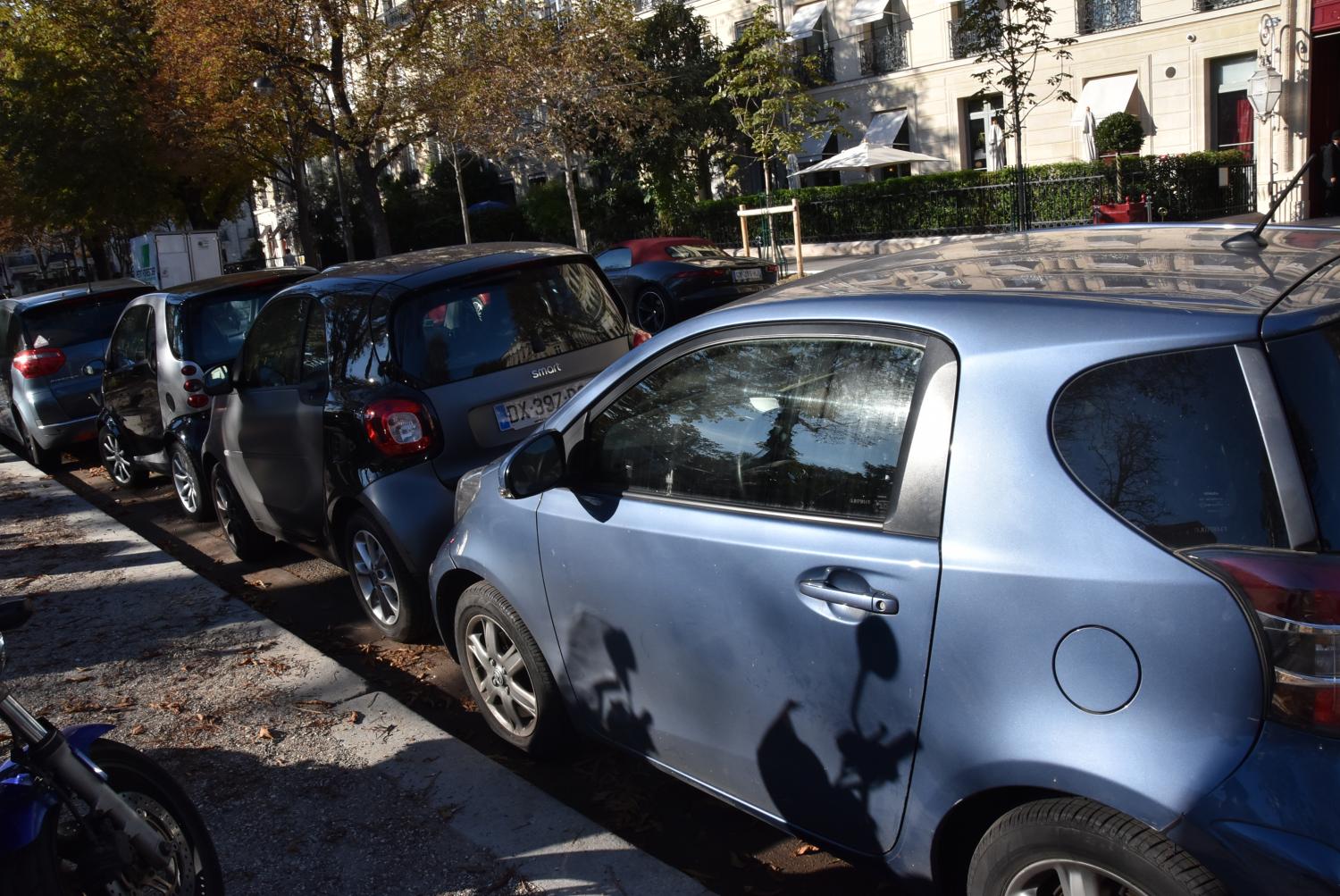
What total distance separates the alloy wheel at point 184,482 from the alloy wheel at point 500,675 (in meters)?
4.87

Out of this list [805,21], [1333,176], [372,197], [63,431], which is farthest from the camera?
[805,21]

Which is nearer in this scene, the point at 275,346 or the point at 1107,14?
the point at 275,346

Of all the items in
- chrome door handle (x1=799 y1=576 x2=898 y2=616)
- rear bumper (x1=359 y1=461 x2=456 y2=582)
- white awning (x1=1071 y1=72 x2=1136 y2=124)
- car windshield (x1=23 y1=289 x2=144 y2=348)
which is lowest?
rear bumper (x1=359 y1=461 x2=456 y2=582)

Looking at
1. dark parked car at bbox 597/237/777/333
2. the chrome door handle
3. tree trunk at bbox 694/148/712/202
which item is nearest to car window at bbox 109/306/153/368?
the chrome door handle

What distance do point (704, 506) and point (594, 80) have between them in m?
24.1

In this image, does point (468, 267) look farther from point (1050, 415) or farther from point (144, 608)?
point (1050, 415)

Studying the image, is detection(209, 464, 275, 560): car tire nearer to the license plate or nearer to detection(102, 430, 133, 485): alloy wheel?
the license plate

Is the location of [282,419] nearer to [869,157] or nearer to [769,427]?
A: [769,427]

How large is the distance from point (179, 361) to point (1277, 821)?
26.3 ft

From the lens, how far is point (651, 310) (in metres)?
17.5

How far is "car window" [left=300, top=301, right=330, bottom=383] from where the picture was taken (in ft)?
19.1

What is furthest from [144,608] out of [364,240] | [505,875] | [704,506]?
[364,240]

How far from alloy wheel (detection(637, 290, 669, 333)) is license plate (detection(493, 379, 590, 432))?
1158cm

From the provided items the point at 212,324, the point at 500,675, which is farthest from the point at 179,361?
the point at 500,675
